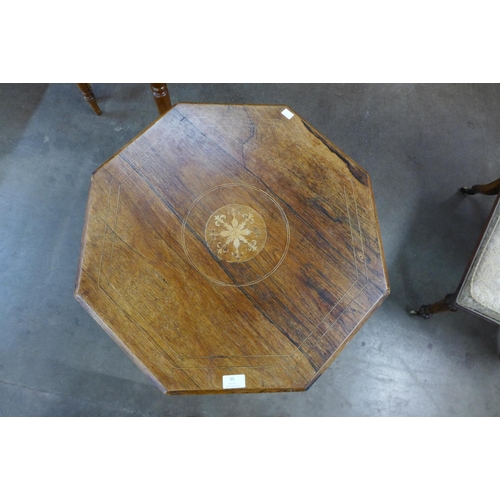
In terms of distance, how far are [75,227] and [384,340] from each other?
1871 millimetres

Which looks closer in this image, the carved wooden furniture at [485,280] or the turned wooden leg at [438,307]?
the carved wooden furniture at [485,280]

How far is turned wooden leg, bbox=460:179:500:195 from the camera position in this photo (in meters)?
1.90

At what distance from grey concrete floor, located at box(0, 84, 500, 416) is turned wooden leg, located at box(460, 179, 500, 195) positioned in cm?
6

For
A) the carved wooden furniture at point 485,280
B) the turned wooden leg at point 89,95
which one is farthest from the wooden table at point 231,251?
the turned wooden leg at point 89,95

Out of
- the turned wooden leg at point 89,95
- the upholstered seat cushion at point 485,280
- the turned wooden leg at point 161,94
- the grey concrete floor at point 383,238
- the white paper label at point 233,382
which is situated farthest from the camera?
the turned wooden leg at point 89,95

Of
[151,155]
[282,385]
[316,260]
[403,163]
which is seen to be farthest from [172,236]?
[403,163]

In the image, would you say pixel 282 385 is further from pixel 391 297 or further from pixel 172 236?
pixel 391 297

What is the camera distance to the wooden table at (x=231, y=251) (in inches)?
47.1

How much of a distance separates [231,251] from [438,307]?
111cm

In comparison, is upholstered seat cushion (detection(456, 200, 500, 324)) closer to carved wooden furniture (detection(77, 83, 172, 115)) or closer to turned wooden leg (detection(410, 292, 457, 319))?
A: turned wooden leg (detection(410, 292, 457, 319))

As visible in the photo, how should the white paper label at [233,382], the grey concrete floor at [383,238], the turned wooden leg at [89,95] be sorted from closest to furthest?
the white paper label at [233,382]
the grey concrete floor at [383,238]
the turned wooden leg at [89,95]

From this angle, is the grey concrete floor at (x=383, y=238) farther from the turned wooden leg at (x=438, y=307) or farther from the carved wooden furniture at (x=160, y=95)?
the carved wooden furniture at (x=160, y=95)

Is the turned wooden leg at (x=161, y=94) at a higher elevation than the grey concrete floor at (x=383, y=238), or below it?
higher

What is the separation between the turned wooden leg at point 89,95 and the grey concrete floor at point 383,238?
6 centimetres
